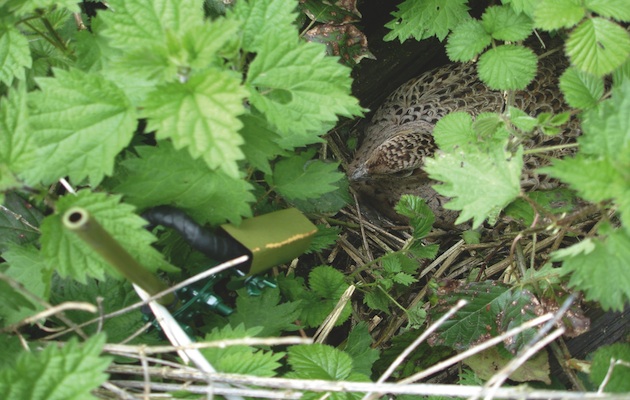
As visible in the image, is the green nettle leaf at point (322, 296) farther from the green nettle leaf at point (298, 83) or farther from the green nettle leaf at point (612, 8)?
the green nettle leaf at point (612, 8)

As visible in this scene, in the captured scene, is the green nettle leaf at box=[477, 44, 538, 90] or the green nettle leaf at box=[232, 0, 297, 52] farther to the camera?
the green nettle leaf at box=[477, 44, 538, 90]

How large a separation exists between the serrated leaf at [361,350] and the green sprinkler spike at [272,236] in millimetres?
638

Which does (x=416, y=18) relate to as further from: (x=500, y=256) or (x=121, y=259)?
(x=121, y=259)

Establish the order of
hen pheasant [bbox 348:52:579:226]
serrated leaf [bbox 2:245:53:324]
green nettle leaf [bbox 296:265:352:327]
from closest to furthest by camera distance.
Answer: serrated leaf [bbox 2:245:53:324] → green nettle leaf [bbox 296:265:352:327] → hen pheasant [bbox 348:52:579:226]

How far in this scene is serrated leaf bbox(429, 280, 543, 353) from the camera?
7.32 ft

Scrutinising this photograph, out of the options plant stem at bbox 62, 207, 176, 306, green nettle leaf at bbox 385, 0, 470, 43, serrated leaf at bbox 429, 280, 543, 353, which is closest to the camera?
plant stem at bbox 62, 207, 176, 306

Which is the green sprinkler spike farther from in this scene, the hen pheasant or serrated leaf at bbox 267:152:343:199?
the hen pheasant

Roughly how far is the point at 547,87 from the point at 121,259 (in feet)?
7.86

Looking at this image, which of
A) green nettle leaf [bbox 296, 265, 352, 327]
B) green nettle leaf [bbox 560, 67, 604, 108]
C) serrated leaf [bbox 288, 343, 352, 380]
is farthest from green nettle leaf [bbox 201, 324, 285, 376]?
green nettle leaf [bbox 560, 67, 604, 108]

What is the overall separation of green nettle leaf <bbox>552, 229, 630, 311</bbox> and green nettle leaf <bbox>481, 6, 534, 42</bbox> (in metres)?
1.10

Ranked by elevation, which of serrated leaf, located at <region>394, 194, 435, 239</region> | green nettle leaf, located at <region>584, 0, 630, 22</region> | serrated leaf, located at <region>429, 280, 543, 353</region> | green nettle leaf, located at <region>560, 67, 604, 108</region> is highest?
green nettle leaf, located at <region>584, 0, 630, 22</region>

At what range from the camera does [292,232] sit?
1858 mm

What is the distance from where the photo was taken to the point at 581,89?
7.14 ft

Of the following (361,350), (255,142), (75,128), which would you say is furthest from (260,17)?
(361,350)
